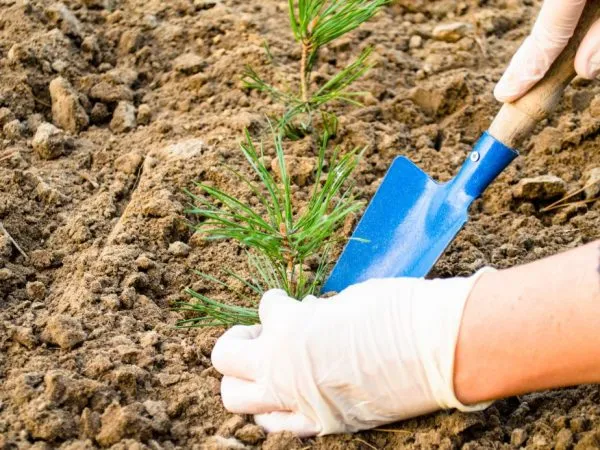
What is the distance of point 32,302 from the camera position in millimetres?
1803

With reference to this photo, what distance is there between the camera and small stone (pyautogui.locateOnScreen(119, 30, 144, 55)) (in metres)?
2.52

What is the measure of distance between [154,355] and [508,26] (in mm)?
1665

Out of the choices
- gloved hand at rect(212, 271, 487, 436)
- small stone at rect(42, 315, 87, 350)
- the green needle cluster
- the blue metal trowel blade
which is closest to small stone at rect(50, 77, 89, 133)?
the green needle cluster

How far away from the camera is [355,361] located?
1519 mm

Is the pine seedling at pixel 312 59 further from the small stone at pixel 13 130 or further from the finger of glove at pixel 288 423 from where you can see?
the finger of glove at pixel 288 423

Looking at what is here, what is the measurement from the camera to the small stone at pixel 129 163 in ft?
7.04

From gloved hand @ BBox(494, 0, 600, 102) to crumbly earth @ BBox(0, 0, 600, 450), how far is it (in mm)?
315

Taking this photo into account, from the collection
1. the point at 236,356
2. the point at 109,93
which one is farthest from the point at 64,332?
the point at 109,93

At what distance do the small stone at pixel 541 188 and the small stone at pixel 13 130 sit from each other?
132cm

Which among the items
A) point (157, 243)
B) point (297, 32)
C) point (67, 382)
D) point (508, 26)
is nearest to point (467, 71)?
point (508, 26)

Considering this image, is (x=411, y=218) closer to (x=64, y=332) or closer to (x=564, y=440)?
(x=564, y=440)

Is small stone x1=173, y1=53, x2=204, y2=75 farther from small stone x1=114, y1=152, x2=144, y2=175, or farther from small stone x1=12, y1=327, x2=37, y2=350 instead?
small stone x1=12, y1=327, x2=37, y2=350

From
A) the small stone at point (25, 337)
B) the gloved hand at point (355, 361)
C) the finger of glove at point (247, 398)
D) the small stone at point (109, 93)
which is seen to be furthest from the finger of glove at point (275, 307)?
the small stone at point (109, 93)

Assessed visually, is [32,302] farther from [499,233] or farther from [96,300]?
[499,233]
